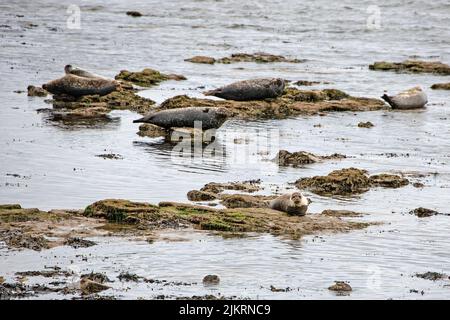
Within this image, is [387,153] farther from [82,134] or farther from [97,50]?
[97,50]

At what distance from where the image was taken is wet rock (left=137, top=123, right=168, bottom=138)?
62.8 feet

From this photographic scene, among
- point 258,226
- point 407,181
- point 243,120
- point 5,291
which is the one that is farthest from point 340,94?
point 5,291

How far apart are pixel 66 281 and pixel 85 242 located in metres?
1.49

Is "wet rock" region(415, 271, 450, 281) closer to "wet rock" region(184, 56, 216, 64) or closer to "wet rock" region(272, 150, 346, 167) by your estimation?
"wet rock" region(272, 150, 346, 167)

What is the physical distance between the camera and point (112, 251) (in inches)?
462

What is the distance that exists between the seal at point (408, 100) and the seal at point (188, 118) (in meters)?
5.23

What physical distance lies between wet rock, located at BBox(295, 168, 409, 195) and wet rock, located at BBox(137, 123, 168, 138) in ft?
13.8

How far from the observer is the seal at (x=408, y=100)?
23422mm

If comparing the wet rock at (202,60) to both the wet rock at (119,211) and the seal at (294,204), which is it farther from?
the wet rock at (119,211)

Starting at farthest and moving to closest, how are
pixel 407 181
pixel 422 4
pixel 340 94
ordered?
1. pixel 422 4
2. pixel 340 94
3. pixel 407 181

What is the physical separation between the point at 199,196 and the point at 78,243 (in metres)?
2.80

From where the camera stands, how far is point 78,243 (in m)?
11.9

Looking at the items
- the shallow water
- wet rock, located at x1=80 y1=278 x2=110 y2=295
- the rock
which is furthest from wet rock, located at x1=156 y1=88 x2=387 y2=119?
wet rock, located at x1=80 y1=278 x2=110 y2=295

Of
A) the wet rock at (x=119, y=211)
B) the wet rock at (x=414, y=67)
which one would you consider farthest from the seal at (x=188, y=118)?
the wet rock at (x=414, y=67)
